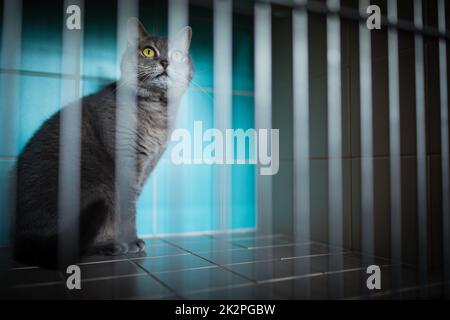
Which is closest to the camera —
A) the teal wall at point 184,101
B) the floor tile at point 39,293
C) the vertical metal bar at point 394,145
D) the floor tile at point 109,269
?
the floor tile at point 39,293

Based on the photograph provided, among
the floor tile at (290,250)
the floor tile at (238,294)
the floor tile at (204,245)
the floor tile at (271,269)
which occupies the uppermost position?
the floor tile at (204,245)

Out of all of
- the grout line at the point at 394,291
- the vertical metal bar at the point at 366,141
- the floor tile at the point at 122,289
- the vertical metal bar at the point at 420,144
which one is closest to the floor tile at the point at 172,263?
the floor tile at the point at 122,289

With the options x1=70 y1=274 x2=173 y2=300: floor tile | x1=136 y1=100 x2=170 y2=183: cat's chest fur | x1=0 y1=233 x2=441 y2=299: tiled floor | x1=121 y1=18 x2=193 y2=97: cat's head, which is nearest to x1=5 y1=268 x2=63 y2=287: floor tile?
x1=0 y1=233 x2=441 y2=299: tiled floor

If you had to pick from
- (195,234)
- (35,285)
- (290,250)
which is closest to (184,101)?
(195,234)

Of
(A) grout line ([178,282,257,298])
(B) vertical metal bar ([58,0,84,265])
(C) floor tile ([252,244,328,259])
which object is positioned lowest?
(A) grout line ([178,282,257,298])

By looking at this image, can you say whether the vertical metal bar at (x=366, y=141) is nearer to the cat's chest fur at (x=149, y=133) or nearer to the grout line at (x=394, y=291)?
the grout line at (x=394, y=291)

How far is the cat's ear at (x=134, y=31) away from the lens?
60.6 inches

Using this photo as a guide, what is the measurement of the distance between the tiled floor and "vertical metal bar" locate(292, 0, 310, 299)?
0.07 m

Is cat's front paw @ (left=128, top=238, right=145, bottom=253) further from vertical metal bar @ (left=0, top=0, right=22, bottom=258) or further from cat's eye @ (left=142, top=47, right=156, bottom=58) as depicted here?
cat's eye @ (left=142, top=47, right=156, bottom=58)

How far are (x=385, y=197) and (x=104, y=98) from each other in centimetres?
126

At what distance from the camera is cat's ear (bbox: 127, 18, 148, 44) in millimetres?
1540

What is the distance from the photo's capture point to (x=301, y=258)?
60.2 inches

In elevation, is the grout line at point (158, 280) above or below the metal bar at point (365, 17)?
below

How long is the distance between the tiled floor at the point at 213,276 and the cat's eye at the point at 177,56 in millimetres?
839
